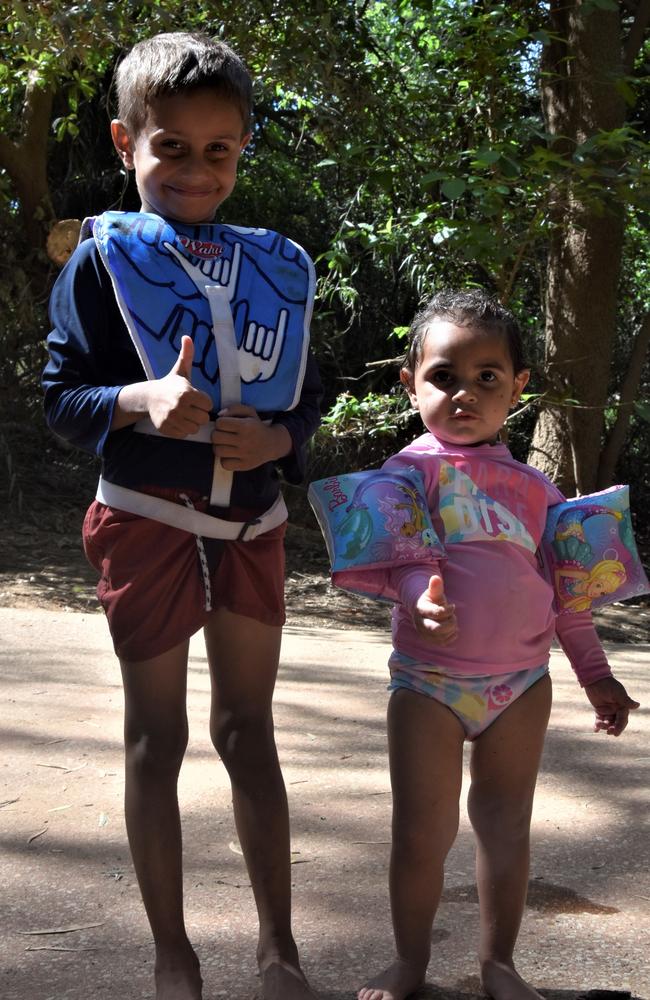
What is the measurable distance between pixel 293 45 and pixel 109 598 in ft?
17.1

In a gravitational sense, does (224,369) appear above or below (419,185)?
below

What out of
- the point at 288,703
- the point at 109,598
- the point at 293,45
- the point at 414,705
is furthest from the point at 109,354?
the point at 293,45

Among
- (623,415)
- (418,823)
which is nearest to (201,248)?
(418,823)

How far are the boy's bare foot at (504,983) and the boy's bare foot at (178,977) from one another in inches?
20.6

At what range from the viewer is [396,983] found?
2154mm

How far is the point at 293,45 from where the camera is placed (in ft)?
21.7

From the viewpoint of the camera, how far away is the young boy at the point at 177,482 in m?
2.11

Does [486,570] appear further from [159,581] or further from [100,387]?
[100,387]

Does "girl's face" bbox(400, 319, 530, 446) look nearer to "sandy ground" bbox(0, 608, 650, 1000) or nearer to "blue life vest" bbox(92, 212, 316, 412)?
"blue life vest" bbox(92, 212, 316, 412)

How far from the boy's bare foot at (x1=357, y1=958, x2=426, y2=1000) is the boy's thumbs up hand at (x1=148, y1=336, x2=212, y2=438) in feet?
3.42

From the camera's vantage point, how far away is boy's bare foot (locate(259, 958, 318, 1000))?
210 centimetres

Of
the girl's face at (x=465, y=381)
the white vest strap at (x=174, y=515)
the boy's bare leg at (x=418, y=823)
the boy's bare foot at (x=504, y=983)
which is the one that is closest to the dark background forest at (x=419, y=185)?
the girl's face at (x=465, y=381)

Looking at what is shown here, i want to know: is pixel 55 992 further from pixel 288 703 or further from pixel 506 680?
pixel 288 703

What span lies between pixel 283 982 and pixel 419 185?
17.3 feet
